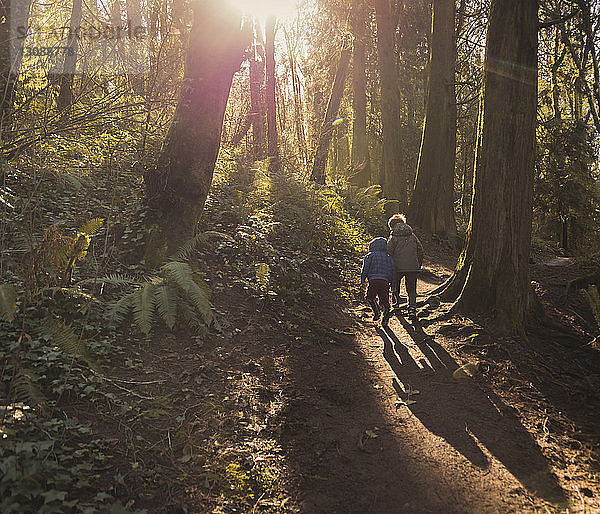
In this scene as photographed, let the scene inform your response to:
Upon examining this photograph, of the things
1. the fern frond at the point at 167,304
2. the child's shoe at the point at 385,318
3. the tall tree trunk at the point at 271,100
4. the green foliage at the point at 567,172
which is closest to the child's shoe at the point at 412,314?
the child's shoe at the point at 385,318

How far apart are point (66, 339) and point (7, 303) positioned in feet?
1.81

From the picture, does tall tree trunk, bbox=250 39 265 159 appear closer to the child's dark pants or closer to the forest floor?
the child's dark pants

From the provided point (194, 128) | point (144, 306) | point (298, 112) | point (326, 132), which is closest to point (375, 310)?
point (144, 306)

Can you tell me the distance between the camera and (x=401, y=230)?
7.55 m

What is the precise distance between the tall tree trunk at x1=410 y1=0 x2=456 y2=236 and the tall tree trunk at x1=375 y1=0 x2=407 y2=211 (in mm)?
2329

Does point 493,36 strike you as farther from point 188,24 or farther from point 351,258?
point 188,24

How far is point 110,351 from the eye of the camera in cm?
442

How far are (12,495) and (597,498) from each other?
11.4 ft

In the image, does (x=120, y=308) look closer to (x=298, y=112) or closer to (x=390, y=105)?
(x=298, y=112)

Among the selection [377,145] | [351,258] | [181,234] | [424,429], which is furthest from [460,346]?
[377,145]

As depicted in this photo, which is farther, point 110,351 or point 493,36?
point 493,36

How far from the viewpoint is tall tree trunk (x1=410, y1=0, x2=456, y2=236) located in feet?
45.4

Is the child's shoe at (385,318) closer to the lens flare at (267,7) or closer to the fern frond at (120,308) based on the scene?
the fern frond at (120,308)

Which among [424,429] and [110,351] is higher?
[110,351]
